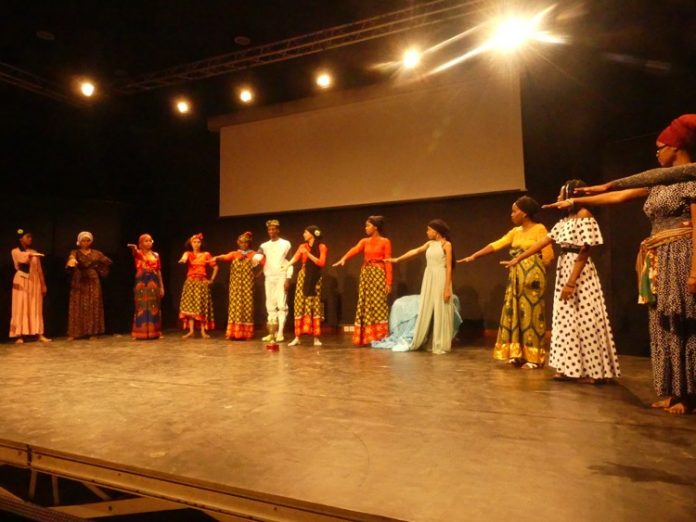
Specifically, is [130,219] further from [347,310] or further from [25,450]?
[25,450]

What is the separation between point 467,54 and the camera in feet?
18.8

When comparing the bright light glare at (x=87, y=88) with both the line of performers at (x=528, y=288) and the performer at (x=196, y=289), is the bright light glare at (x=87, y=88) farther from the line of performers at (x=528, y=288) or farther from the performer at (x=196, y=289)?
the performer at (x=196, y=289)

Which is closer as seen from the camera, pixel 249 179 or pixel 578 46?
pixel 578 46

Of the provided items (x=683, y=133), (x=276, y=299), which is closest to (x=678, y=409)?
(x=683, y=133)

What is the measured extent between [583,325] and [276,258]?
385 centimetres

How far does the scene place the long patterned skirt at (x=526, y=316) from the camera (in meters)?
4.00

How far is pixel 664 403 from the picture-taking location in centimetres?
265

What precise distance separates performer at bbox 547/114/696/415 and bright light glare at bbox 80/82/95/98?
6.65 metres

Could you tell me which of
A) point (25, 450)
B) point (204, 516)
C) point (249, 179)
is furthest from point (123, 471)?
point (249, 179)

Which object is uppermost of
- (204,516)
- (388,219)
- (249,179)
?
(249,179)

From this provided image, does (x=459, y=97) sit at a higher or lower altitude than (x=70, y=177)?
higher

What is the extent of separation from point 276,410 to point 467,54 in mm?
4866

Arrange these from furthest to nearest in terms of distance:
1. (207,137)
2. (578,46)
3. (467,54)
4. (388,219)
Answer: (207,137), (388,219), (467,54), (578,46)

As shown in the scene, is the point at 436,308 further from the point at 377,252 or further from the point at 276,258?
the point at 276,258
